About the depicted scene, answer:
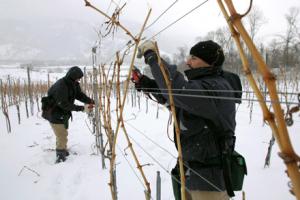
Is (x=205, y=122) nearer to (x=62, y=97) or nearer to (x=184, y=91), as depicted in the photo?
(x=184, y=91)

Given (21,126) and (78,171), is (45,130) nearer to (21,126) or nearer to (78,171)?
(21,126)

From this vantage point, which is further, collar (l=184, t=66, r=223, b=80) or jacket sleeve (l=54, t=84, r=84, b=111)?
jacket sleeve (l=54, t=84, r=84, b=111)

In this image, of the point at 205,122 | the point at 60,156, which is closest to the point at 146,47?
the point at 205,122

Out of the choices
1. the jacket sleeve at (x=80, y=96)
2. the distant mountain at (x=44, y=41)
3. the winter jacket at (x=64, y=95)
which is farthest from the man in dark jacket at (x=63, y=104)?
the distant mountain at (x=44, y=41)

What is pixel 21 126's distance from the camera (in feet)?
23.9

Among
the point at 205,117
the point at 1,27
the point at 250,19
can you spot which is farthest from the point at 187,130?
the point at 1,27

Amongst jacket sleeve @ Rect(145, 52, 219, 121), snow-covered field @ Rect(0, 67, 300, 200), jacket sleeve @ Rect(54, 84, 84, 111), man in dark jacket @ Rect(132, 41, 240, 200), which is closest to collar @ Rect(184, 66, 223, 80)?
man in dark jacket @ Rect(132, 41, 240, 200)

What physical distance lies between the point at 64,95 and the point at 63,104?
0.52 feet

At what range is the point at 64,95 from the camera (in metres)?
3.92

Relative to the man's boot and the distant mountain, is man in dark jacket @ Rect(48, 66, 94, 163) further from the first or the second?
the distant mountain

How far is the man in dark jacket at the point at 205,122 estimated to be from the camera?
1.25m

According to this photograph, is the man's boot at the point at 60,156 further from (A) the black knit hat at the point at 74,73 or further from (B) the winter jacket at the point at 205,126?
(B) the winter jacket at the point at 205,126

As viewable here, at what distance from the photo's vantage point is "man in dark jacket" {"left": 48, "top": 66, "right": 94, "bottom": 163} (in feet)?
12.9

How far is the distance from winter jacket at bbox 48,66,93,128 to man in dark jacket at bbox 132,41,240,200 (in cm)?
291
